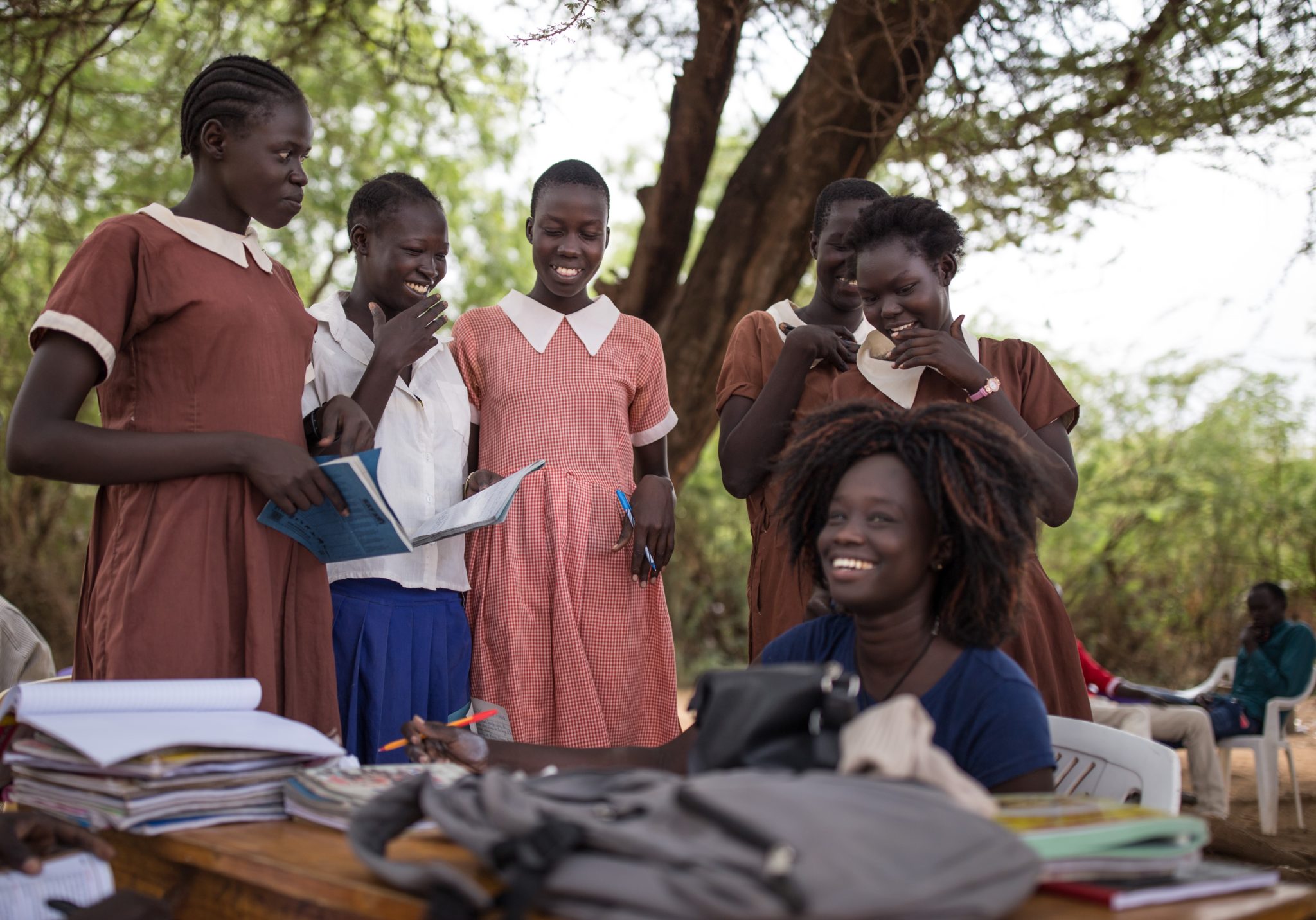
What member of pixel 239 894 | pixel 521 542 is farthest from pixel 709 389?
pixel 239 894

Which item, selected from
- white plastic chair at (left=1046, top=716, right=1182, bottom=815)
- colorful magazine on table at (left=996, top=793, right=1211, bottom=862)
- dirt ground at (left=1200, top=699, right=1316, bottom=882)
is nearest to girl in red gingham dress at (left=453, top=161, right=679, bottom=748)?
white plastic chair at (left=1046, top=716, right=1182, bottom=815)

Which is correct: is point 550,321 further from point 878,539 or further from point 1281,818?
point 1281,818

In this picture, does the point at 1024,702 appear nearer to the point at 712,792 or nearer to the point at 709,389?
the point at 712,792

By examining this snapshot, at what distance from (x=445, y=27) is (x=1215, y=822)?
16.9 ft

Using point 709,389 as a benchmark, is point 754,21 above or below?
A: above

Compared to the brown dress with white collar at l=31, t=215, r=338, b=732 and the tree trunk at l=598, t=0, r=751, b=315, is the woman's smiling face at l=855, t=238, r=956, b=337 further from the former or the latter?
the tree trunk at l=598, t=0, r=751, b=315

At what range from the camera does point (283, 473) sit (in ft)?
8.02

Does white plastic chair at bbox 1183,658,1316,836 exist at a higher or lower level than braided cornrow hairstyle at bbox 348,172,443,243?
lower

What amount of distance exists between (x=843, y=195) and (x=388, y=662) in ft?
5.80

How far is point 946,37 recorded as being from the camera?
477cm

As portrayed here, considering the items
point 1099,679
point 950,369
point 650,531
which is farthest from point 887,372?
point 1099,679

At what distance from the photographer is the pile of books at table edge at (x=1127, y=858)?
142cm

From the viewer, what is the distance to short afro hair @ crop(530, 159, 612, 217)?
11.0 ft

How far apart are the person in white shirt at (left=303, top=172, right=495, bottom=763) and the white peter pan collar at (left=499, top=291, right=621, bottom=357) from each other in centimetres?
22
